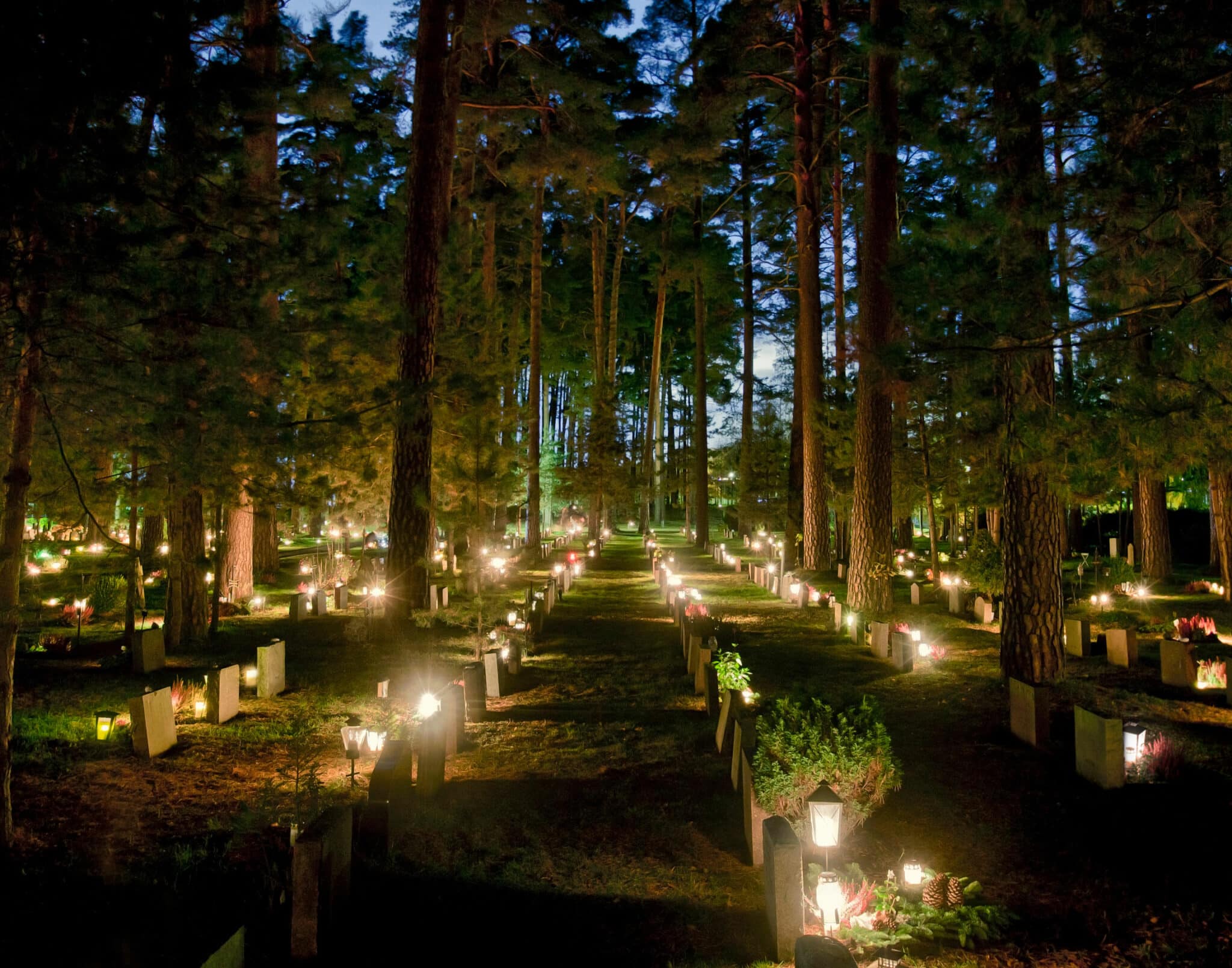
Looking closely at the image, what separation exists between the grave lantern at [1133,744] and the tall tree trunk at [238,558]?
1416cm

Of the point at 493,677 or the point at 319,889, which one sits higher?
the point at 319,889

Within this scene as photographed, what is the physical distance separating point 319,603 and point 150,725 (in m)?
8.38

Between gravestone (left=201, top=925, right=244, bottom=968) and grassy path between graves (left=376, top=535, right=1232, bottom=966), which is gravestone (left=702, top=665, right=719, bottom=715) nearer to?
grassy path between graves (left=376, top=535, right=1232, bottom=966)

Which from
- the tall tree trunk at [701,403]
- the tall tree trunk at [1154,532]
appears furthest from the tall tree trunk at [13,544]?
the tall tree trunk at [701,403]

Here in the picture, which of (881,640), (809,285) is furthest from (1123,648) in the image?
(809,285)

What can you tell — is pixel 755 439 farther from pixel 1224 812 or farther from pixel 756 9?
pixel 1224 812

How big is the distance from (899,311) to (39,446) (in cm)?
776

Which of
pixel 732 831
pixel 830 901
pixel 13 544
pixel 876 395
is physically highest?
pixel 876 395

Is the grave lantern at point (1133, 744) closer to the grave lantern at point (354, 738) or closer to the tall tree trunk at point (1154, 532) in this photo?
the grave lantern at point (354, 738)

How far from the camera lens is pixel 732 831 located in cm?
512

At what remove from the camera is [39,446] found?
6.31 m

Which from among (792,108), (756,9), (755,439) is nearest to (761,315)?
(755,439)

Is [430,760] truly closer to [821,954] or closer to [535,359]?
[821,954]

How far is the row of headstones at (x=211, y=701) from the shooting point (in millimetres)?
6352
